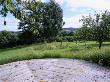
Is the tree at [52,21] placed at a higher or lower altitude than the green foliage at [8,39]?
higher

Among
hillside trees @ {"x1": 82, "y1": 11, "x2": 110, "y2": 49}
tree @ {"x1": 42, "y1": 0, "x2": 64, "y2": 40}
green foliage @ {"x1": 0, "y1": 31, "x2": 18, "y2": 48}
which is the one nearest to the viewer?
hillside trees @ {"x1": 82, "y1": 11, "x2": 110, "y2": 49}

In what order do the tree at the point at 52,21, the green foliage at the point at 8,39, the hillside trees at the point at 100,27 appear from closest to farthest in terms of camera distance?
the hillside trees at the point at 100,27, the green foliage at the point at 8,39, the tree at the point at 52,21

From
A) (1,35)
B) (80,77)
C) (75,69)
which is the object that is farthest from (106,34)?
(1,35)

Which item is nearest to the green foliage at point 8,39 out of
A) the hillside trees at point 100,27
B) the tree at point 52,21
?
the tree at point 52,21

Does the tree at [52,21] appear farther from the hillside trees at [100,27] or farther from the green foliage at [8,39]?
the hillside trees at [100,27]

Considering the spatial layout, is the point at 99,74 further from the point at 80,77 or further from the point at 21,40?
the point at 21,40

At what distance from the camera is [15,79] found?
11.5 metres

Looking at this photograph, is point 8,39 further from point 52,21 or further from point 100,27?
point 100,27

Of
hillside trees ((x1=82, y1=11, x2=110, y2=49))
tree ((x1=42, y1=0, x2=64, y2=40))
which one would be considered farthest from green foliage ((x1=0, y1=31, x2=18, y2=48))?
hillside trees ((x1=82, y1=11, x2=110, y2=49))

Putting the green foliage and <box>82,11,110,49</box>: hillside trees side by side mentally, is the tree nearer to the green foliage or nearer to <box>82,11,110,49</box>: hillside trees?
the green foliage

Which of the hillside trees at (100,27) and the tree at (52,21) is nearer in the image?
the hillside trees at (100,27)

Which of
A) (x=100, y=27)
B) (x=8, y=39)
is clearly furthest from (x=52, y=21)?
(x=100, y=27)

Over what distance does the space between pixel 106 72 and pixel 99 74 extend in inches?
32.0

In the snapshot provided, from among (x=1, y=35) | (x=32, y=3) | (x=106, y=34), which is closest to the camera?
(x=32, y=3)
